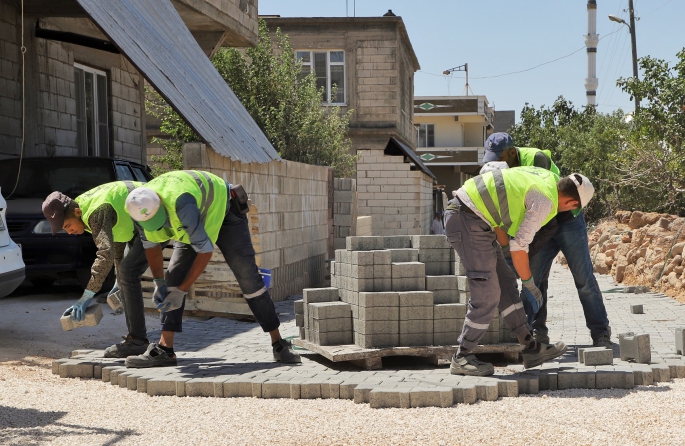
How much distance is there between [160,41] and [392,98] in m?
16.2

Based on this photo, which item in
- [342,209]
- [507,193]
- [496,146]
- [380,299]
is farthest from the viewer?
[342,209]

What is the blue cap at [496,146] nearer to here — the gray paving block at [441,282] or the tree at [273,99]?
the gray paving block at [441,282]

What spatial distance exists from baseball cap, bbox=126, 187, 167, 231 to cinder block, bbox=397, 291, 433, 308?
6.28 feet

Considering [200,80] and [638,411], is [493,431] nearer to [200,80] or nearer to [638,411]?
[638,411]

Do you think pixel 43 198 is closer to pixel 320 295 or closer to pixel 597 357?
pixel 320 295

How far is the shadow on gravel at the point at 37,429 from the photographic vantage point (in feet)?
15.5

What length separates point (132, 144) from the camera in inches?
622

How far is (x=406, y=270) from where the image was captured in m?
6.67

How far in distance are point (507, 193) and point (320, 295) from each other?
6.48 ft

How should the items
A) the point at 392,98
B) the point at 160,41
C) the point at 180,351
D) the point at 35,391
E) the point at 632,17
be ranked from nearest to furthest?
the point at 35,391 → the point at 180,351 → the point at 160,41 → the point at 392,98 → the point at 632,17

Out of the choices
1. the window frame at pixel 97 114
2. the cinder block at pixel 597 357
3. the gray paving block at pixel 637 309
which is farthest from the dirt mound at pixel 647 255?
the window frame at pixel 97 114

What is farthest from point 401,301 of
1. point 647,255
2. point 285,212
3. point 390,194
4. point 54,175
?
point 390,194

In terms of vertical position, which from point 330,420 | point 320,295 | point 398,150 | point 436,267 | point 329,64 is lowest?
point 330,420

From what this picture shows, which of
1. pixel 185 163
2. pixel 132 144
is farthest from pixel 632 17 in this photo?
pixel 185 163
